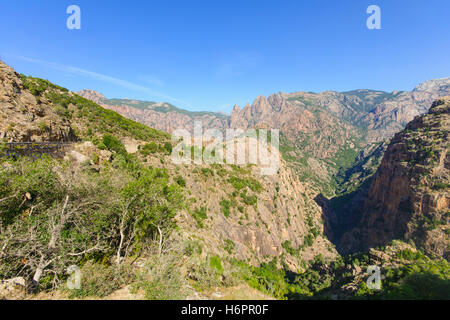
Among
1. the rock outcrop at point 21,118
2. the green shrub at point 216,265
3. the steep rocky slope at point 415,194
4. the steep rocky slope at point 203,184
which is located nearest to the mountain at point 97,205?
the rock outcrop at point 21,118

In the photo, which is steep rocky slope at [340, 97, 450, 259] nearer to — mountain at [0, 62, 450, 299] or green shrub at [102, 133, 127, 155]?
mountain at [0, 62, 450, 299]

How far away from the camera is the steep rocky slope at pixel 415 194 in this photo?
4934 centimetres

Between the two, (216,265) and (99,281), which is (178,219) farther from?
(99,281)

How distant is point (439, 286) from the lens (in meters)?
18.3

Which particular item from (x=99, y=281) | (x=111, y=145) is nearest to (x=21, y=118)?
(x=111, y=145)

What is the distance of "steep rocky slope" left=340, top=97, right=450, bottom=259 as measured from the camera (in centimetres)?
4934

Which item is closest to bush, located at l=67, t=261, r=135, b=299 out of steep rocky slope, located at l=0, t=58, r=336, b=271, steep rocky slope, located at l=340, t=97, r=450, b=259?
steep rocky slope, located at l=0, t=58, r=336, b=271

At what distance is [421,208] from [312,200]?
47.6 metres

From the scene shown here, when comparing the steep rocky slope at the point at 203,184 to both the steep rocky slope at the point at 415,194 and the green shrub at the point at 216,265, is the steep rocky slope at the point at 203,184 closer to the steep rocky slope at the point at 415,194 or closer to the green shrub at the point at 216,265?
the green shrub at the point at 216,265

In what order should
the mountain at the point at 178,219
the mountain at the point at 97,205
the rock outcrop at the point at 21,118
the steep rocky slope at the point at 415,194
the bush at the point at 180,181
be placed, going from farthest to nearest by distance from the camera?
the steep rocky slope at the point at 415,194, the bush at the point at 180,181, the rock outcrop at the point at 21,118, the mountain at the point at 178,219, the mountain at the point at 97,205
